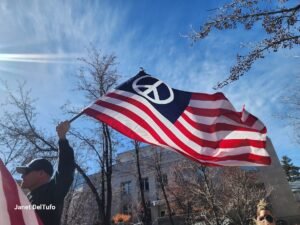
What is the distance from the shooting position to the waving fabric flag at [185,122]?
469cm

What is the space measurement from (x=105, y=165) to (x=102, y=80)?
4.98 metres

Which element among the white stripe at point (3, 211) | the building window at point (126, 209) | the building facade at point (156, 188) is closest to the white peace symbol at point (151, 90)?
the white stripe at point (3, 211)

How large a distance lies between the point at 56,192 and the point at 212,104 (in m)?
3.12

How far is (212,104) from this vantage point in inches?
212

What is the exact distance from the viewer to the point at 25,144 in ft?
57.4

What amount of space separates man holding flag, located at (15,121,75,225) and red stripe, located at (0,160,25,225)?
0.74 m

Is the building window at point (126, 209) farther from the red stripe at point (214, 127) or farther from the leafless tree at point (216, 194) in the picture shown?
the red stripe at point (214, 127)

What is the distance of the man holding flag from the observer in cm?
309

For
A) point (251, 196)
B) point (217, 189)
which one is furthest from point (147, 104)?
point (217, 189)

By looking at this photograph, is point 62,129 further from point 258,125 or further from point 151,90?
point 258,125

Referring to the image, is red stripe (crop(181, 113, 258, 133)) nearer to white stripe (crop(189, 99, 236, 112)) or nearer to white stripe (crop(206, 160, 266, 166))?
white stripe (crop(189, 99, 236, 112))

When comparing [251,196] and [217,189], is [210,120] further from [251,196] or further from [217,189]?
[217,189]

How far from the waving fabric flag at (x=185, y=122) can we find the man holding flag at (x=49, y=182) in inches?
50.6

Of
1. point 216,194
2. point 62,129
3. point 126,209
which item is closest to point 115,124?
point 62,129
